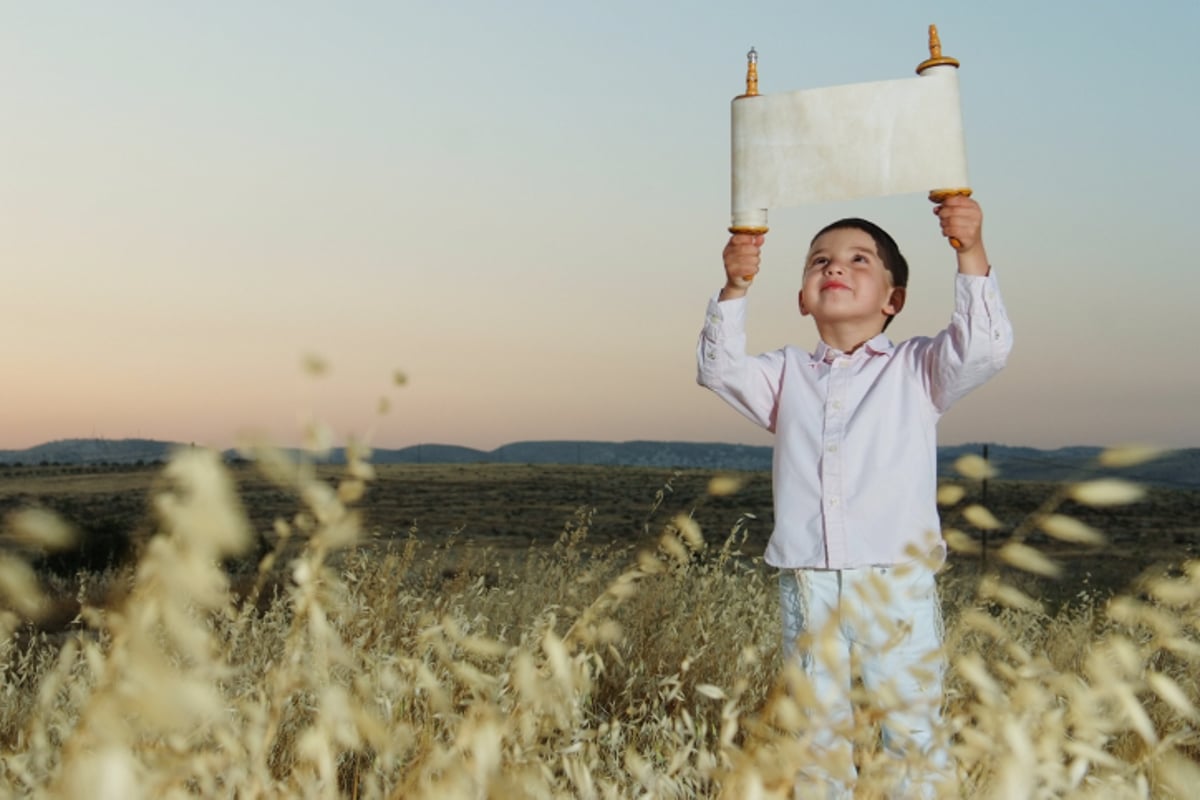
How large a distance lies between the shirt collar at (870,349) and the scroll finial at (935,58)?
74 centimetres

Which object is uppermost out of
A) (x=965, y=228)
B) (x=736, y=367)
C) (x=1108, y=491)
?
(x=965, y=228)

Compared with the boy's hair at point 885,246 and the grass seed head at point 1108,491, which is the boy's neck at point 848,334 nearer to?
the boy's hair at point 885,246

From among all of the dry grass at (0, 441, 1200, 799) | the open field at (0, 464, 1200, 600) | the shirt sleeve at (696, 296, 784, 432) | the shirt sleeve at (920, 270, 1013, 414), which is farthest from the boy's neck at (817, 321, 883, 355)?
the open field at (0, 464, 1200, 600)

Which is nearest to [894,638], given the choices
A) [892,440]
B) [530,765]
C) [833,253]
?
[530,765]

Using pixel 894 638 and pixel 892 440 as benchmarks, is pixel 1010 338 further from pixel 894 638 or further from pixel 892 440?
pixel 894 638

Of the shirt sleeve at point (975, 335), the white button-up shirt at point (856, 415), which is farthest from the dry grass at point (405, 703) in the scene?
the shirt sleeve at point (975, 335)

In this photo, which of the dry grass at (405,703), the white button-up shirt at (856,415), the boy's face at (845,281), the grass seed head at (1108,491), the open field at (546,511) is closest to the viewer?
the dry grass at (405,703)

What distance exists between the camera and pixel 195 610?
376 cm

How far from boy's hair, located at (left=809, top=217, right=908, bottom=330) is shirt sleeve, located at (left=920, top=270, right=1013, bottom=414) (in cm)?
31

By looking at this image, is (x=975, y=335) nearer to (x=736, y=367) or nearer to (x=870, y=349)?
(x=870, y=349)

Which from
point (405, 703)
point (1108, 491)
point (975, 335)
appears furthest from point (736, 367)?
point (1108, 491)

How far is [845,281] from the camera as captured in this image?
126 inches

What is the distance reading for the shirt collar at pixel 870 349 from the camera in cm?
327

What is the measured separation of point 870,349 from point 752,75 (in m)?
0.82
